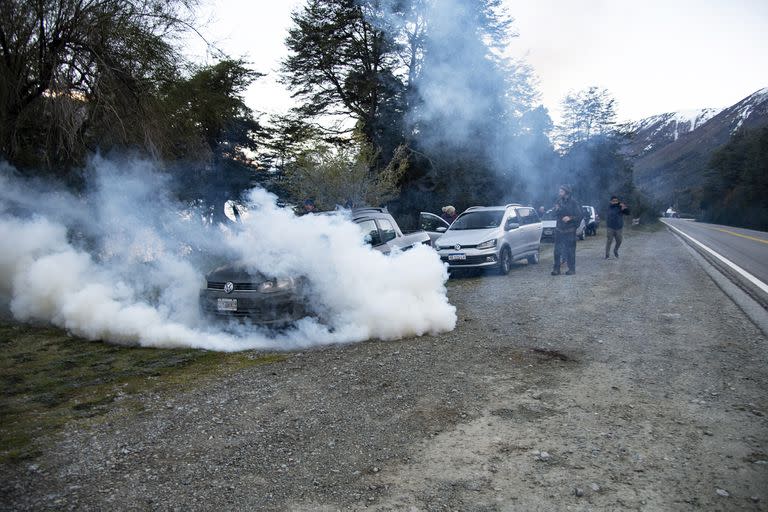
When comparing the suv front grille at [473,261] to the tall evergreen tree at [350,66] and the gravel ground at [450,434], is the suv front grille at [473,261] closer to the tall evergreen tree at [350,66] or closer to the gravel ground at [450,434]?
the gravel ground at [450,434]

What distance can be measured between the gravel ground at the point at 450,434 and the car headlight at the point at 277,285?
1077 millimetres

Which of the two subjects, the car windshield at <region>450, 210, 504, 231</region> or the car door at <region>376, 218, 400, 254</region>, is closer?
the car door at <region>376, 218, 400, 254</region>

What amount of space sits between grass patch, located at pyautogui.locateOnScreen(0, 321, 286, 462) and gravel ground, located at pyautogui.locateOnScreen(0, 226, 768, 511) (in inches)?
10.9

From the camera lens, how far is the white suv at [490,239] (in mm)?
11492

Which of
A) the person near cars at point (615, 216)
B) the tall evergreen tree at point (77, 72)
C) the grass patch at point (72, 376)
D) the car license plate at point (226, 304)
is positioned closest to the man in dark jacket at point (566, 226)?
the person near cars at point (615, 216)

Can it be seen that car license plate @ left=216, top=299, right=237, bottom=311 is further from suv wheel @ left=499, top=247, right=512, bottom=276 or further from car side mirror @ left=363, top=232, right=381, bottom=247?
suv wheel @ left=499, top=247, right=512, bottom=276

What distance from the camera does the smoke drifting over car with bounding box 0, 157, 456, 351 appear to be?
652 cm

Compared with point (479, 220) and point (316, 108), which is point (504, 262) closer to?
point (479, 220)

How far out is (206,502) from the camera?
113 inches

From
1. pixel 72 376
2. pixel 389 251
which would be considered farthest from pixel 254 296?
pixel 389 251

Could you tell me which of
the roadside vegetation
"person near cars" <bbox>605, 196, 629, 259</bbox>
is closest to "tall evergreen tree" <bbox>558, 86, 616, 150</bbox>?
the roadside vegetation

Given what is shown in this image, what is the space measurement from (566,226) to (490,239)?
6.07 feet

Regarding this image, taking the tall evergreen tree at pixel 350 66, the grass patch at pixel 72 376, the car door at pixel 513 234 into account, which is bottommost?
the grass patch at pixel 72 376

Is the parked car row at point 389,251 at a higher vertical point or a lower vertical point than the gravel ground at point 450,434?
higher
